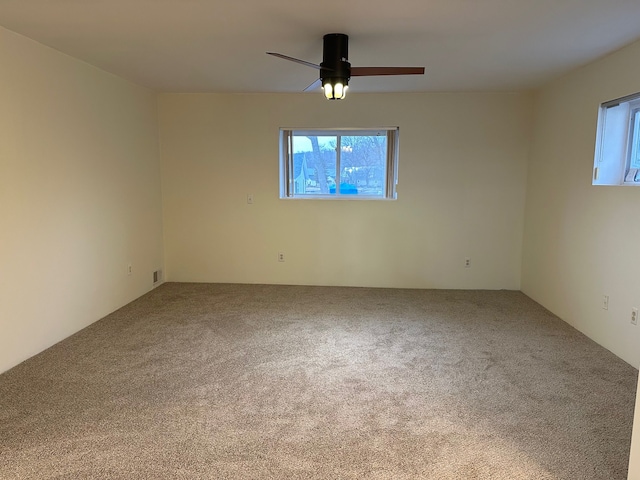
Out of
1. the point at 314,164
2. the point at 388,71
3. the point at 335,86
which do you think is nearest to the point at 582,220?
the point at 388,71

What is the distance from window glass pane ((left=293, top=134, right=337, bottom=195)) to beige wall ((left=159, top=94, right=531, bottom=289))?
0.24 m

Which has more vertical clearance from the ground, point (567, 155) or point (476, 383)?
point (567, 155)

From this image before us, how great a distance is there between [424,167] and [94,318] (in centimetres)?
380

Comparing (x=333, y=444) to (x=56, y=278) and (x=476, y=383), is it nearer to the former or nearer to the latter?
(x=476, y=383)

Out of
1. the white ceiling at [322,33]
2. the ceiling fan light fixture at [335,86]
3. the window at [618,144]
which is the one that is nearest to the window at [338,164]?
the white ceiling at [322,33]

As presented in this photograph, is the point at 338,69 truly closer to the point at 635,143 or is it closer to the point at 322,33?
the point at 322,33

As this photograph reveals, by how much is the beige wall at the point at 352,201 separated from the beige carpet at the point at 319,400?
1.14 meters

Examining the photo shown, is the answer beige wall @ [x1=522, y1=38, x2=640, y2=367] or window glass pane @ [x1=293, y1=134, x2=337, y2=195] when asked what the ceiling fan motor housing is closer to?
beige wall @ [x1=522, y1=38, x2=640, y2=367]

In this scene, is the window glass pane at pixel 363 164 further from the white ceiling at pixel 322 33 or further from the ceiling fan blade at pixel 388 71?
the ceiling fan blade at pixel 388 71

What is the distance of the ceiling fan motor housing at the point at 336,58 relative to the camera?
2598 mm

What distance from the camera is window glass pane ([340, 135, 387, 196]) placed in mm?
4875

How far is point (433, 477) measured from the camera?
1.78 m

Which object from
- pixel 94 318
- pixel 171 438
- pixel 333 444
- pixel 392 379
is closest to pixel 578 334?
pixel 392 379

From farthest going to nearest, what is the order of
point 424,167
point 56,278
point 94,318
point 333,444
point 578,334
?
point 424,167
point 94,318
point 578,334
point 56,278
point 333,444
